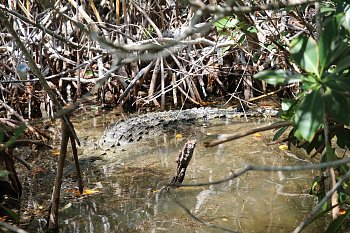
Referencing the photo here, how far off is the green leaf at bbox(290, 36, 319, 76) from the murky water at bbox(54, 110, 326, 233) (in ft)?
3.26

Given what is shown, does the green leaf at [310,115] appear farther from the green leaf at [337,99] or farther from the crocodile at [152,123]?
the crocodile at [152,123]

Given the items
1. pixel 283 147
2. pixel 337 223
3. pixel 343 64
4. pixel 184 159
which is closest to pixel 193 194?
pixel 184 159

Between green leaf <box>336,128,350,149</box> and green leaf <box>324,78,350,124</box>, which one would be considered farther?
green leaf <box>336,128,350,149</box>

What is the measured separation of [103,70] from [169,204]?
9.36ft

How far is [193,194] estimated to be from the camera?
3.01 metres

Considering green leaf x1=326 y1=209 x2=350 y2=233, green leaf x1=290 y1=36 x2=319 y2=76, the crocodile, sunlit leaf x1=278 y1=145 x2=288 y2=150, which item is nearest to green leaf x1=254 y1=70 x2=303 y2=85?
green leaf x1=290 y1=36 x2=319 y2=76

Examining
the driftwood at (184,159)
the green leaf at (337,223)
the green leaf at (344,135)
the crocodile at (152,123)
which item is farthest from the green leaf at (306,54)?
the crocodile at (152,123)

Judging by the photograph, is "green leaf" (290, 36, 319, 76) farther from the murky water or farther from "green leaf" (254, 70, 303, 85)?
the murky water

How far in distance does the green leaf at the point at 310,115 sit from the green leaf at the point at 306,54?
62 mm

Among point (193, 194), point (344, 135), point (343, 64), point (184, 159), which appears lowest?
point (193, 194)

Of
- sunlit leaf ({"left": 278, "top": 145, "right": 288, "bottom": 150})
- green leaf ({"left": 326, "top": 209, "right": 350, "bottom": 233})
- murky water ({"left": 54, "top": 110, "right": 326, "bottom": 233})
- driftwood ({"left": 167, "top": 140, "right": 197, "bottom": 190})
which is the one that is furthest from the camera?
sunlit leaf ({"left": 278, "top": 145, "right": 288, "bottom": 150})

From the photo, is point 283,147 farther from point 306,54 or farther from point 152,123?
point 306,54

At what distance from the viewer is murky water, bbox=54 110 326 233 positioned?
264 cm

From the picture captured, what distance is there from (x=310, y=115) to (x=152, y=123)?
3.64 metres
